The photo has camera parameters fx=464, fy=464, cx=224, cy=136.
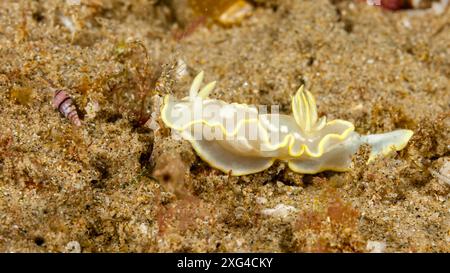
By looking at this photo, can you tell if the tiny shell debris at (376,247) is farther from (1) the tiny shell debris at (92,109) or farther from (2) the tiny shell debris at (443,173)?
(1) the tiny shell debris at (92,109)

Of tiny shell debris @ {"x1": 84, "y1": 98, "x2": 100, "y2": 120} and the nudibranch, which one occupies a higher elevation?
tiny shell debris @ {"x1": 84, "y1": 98, "x2": 100, "y2": 120}

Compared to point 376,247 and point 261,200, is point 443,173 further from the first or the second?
point 261,200

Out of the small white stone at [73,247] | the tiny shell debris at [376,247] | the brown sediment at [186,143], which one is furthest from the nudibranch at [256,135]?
the small white stone at [73,247]

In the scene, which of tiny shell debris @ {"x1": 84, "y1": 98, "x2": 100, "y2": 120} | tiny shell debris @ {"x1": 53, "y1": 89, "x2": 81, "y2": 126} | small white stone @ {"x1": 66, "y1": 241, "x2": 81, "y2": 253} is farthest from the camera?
tiny shell debris @ {"x1": 84, "y1": 98, "x2": 100, "y2": 120}

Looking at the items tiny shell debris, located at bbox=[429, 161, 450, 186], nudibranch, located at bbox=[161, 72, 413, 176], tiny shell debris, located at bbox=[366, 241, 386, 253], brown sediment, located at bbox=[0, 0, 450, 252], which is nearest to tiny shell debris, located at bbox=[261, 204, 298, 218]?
brown sediment, located at bbox=[0, 0, 450, 252]

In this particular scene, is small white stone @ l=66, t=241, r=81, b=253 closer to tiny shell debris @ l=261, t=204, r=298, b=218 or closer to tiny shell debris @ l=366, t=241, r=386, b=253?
tiny shell debris @ l=261, t=204, r=298, b=218

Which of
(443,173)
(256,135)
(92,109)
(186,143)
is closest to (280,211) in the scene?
(256,135)
